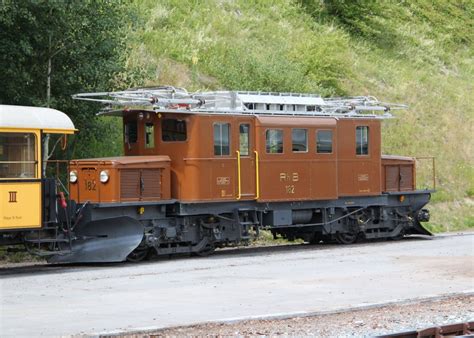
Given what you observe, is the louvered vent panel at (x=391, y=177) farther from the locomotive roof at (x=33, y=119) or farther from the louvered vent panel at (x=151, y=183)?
the locomotive roof at (x=33, y=119)

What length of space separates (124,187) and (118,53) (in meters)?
4.40

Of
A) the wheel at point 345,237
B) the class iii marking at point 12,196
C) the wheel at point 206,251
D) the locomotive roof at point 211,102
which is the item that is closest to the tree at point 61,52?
the locomotive roof at point 211,102

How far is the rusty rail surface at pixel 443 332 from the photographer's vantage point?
451 inches

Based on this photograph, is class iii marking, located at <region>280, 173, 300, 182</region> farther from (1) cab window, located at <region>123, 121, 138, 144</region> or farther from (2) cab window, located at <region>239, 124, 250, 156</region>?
(1) cab window, located at <region>123, 121, 138, 144</region>

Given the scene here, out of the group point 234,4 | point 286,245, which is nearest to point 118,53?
point 286,245

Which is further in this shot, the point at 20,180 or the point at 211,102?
the point at 211,102

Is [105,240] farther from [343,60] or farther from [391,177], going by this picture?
[343,60]

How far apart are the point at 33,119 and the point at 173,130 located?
14.5ft

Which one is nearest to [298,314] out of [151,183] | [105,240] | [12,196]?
[12,196]

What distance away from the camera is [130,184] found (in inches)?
829

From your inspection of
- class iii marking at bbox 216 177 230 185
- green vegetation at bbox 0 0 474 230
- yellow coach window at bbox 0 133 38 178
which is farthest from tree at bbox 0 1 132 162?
class iii marking at bbox 216 177 230 185

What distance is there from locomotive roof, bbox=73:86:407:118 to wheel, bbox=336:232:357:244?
10.4ft

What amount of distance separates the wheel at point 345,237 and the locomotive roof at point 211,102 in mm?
3161

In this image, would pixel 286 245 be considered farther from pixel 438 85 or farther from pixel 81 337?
pixel 438 85
